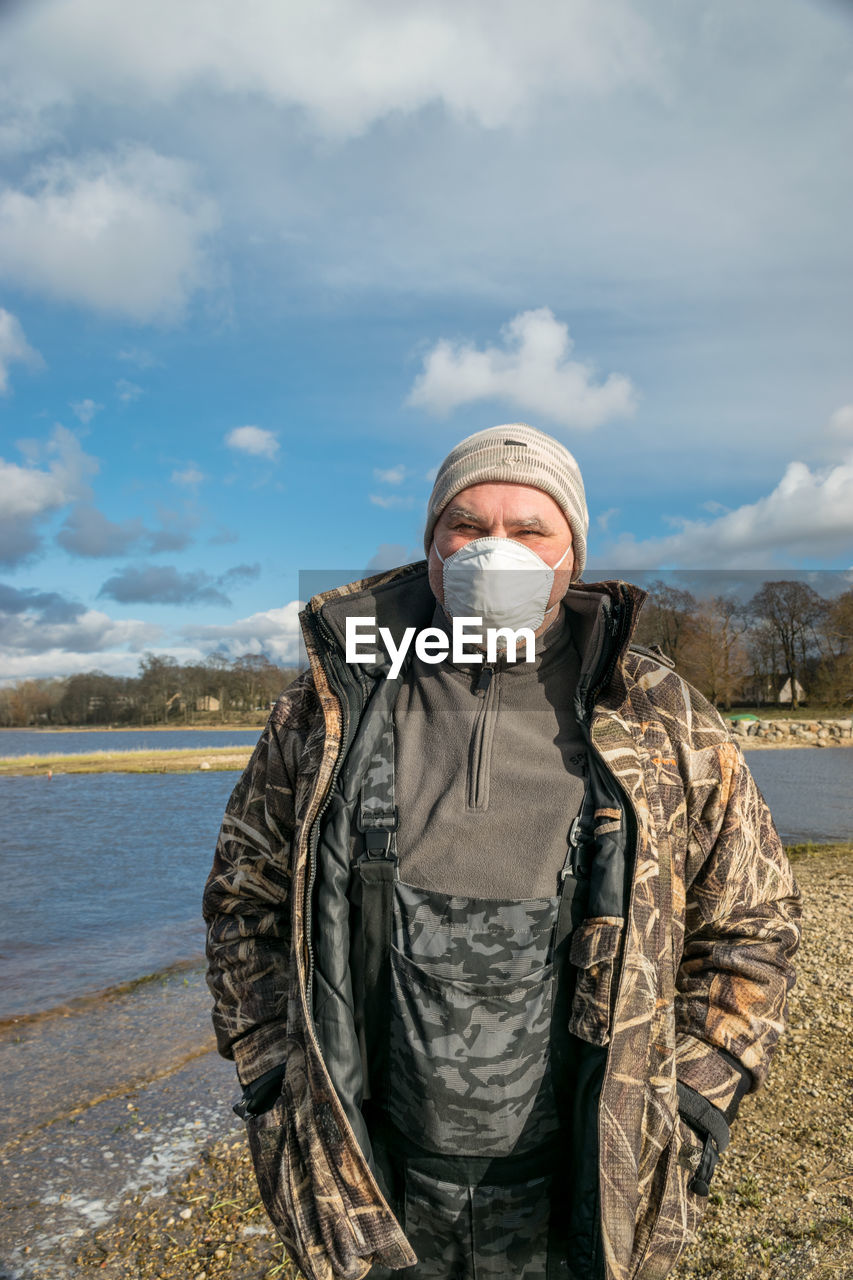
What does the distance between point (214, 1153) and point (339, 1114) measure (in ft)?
13.6

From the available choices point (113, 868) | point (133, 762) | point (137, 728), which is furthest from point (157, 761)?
point (137, 728)

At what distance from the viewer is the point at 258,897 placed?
7.60 feet

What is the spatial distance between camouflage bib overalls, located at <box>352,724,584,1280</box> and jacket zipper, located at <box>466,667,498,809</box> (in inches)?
9.4

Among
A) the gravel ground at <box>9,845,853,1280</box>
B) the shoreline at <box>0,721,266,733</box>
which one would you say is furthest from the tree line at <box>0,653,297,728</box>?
the gravel ground at <box>9,845,853,1280</box>

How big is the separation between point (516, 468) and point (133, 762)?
161ft

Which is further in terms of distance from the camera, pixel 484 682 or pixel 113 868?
pixel 113 868

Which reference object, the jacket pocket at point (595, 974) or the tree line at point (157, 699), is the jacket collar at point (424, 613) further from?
the tree line at point (157, 699)

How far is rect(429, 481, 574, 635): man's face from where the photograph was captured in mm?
2455

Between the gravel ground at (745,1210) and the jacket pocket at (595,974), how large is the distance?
2628 millimetres

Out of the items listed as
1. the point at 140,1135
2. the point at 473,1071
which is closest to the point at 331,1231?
the point at 473,1071

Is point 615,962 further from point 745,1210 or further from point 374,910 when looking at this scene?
point 745,1210

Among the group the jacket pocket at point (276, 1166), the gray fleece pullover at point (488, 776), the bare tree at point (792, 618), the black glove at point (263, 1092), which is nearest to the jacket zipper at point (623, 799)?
the gray fleece pullover at point (488, 776)

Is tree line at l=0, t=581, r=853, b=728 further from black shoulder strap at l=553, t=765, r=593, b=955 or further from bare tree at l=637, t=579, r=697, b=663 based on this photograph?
black shoulder strap at l=553, t=765, r=593, b=955

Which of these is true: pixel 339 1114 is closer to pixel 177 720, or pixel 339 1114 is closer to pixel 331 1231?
pixel 331 1231
